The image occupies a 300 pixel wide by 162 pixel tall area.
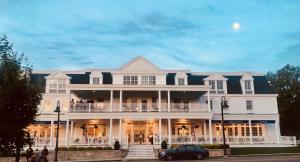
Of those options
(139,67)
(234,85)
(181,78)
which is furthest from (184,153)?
(234,85)

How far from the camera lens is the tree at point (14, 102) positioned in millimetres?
15859

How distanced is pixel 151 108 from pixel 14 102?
79.3 ft

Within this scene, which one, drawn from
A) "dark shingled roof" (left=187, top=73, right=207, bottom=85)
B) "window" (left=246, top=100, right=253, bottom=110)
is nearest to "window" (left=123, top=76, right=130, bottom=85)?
"dark shingled roof" (left=187, top=73, right=207, bottom=85)

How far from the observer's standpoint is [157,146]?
121 feet

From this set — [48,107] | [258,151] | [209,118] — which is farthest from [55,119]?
[258,151]

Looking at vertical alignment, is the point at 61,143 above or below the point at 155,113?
below

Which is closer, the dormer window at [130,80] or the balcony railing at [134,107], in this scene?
the balcony railing at [134,107]

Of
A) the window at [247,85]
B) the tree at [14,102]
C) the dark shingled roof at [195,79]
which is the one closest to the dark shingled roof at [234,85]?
the window at [247,85]

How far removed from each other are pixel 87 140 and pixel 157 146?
7.58 m

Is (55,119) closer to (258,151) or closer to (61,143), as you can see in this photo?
(61,143)

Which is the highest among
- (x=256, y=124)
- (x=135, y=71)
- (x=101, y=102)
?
(x=135, y=71)

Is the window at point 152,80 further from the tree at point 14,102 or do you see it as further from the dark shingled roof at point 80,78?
the tree at point 14,102

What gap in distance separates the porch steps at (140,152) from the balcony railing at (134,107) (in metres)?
4.51

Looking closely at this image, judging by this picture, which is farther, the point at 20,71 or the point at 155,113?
the point at 155,113
